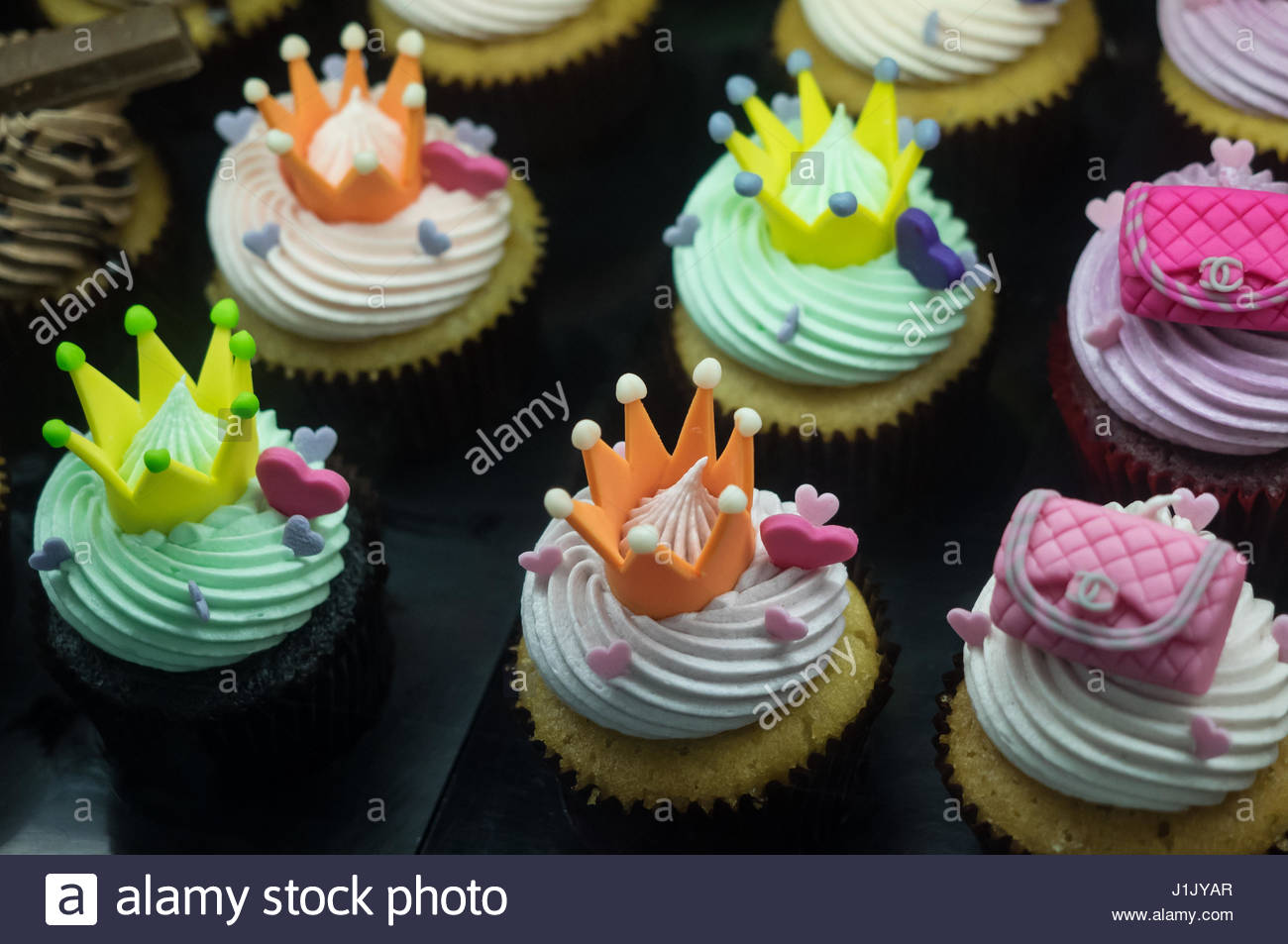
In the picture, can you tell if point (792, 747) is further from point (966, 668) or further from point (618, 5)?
point (618, 5)

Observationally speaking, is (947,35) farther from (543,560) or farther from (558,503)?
(558,503)

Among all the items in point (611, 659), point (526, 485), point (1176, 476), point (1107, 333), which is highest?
point (1107, 333)

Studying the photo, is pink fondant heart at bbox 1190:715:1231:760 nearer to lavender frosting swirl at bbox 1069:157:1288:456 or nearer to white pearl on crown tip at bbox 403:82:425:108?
lavender frosting swirl at bbox 1069:157:1288:456

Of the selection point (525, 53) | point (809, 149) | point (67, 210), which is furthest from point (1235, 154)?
point (67, 210)

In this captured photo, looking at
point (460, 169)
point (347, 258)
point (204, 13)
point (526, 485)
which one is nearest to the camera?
point (347, 258)

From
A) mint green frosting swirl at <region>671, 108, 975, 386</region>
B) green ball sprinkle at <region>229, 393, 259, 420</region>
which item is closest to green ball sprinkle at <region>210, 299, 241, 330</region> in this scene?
green ball sprinkle at <region>229, 393, 259, 420</region>

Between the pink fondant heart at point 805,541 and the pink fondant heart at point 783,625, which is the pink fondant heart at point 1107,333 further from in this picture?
the pink fondant heart at point 783,625

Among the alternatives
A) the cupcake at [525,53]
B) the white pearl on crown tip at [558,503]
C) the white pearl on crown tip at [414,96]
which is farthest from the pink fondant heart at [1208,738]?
the cupcake at [525,53]
